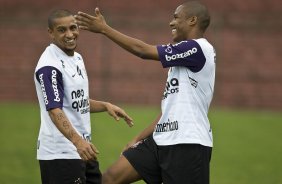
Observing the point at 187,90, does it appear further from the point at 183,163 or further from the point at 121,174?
the point at 121,174

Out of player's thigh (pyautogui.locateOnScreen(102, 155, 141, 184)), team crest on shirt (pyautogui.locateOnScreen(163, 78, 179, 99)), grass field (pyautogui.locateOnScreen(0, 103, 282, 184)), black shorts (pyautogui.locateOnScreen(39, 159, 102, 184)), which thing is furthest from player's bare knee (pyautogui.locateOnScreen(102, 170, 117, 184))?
grass field (pyautogui.locateOnScreen(0, 103, 282, 184))

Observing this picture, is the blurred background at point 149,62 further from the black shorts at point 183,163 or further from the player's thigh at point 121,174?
the black shorts at point 183,163

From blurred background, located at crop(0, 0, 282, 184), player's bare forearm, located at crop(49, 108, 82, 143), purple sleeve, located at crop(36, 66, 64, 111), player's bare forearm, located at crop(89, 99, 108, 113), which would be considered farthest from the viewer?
blurred background, located at crop(0, 0, 282, 184)

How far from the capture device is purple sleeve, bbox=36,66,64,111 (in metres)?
5.88

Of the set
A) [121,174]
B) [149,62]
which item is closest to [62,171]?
[121,174]

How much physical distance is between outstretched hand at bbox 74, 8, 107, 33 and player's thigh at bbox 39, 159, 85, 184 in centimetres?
115

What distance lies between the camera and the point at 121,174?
6.59 metres

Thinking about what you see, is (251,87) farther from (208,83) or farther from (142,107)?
(208,83)

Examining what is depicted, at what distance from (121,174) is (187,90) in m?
1.03

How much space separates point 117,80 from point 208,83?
1692 cm

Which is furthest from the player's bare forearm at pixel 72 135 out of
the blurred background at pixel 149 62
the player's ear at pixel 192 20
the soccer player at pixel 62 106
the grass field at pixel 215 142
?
the blurred background at pixel 149 62

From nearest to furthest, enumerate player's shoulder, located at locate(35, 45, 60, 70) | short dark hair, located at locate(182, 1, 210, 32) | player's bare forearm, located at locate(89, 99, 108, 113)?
1. player's shoulder, located at locate(35, 45, 60, 70)
2. short dark hair, located at locate(182, 1, 210, 32)
3. player's bare forearm, located at locate(89, 99, 108, 113)

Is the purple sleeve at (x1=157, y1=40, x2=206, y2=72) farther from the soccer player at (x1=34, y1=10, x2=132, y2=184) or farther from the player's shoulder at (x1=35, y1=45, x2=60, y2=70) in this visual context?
the player's shoulder at (x1=35, y1=45, x2=60, y2=70)

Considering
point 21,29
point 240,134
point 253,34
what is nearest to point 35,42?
point 21,29
